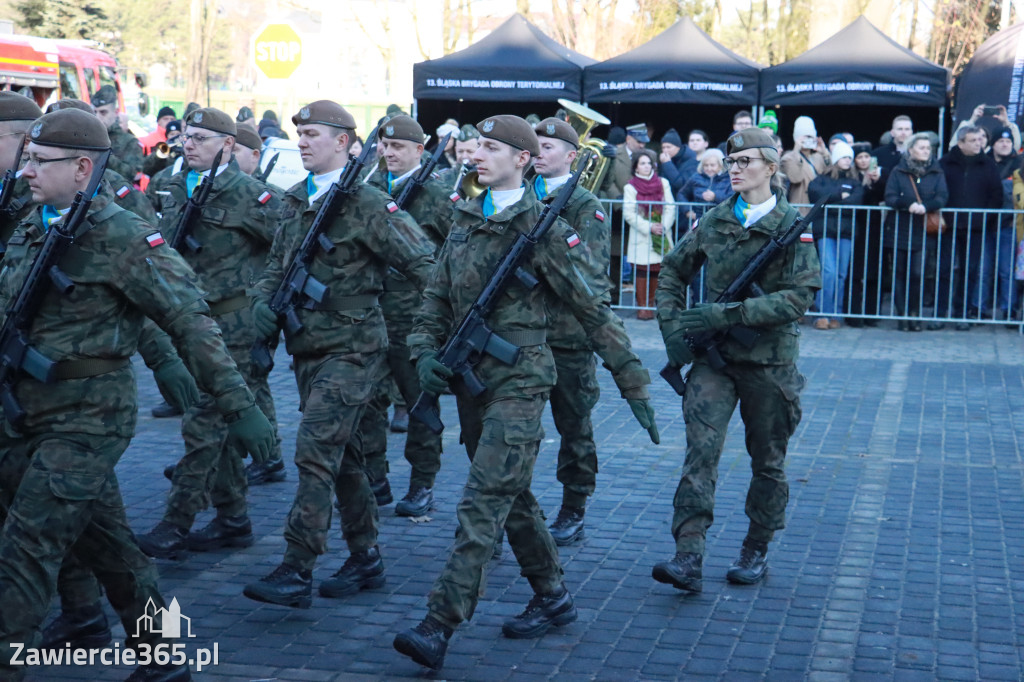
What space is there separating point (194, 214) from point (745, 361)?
2995mm

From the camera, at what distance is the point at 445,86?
710 inches

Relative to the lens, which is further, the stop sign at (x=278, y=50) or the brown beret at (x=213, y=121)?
the stop sign at (x=278, y=50)

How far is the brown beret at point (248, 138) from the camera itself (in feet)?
28.1

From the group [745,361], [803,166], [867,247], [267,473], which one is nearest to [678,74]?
[803,166]

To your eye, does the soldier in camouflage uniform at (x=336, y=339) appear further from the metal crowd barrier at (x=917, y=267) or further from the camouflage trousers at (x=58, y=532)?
the metal crowd barrier at (x=917, y=267)

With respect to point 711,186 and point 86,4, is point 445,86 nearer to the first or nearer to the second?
point 711,186

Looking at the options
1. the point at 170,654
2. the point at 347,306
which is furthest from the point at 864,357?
the point at 170,654

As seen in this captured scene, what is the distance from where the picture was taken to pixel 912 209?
46.1 ft

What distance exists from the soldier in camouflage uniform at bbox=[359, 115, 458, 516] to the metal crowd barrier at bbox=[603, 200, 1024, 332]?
699cm

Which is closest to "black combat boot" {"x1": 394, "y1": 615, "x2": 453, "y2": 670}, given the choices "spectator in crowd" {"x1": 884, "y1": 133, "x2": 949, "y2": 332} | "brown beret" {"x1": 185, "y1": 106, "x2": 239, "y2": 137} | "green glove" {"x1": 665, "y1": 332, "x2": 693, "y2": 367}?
"green glove" {"x1": 665, "y1": 332, "x2": 693, "y2": 367}

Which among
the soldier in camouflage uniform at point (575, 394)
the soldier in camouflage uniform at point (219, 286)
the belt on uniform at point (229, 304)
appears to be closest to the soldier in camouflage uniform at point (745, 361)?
the soldier in camouflage uniform at point (575, 394)

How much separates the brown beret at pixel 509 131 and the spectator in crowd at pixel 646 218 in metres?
9.85

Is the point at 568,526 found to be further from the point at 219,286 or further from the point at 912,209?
the point at 912,209

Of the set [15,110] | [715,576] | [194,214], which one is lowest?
[715,576]
